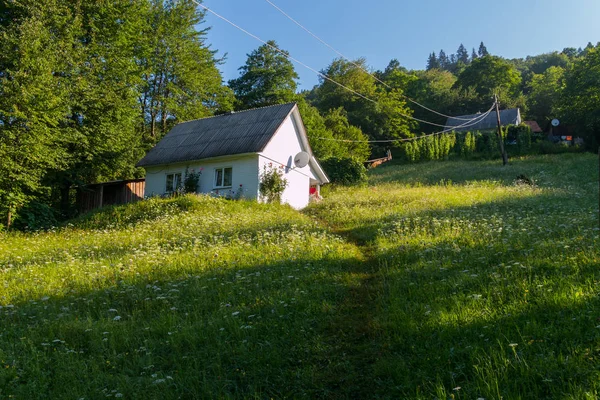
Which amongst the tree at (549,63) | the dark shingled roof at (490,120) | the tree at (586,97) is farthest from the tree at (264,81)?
the tree at (549,63)

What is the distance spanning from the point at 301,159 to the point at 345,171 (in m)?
8.39

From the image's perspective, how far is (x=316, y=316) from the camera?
593 centimetres

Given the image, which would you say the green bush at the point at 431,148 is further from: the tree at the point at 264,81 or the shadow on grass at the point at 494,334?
the shadow on grass at the point at 494,334

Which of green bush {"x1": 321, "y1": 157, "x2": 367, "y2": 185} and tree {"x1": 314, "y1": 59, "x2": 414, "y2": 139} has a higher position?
tree {"x1": 314, "y1": 59, "x2": 414, "y2": 139}

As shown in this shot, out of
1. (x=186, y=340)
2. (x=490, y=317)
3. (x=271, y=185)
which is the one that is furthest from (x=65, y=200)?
(x=490, y=317)

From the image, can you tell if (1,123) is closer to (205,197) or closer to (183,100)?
(205,197)

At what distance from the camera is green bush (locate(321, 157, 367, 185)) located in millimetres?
32844

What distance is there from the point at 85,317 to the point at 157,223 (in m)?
9.66

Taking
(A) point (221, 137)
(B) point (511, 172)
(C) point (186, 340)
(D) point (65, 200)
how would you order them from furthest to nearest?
(B) point (511, 172)
(D) point (65, 200)
(A) point (221, 137)
(C) point (186, 340)

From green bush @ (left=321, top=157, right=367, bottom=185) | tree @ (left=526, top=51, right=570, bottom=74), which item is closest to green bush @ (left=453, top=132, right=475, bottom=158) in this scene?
green bush @ (left=321, top=157, right=367, bottom=185)

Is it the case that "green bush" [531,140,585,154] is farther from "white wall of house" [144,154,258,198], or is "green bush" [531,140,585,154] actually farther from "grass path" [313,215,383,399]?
"grass path" [313,215,383,399]

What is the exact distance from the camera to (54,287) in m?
8.20

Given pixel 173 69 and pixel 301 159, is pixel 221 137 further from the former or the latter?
pixel 173 69

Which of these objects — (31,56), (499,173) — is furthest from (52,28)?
(499,173)
